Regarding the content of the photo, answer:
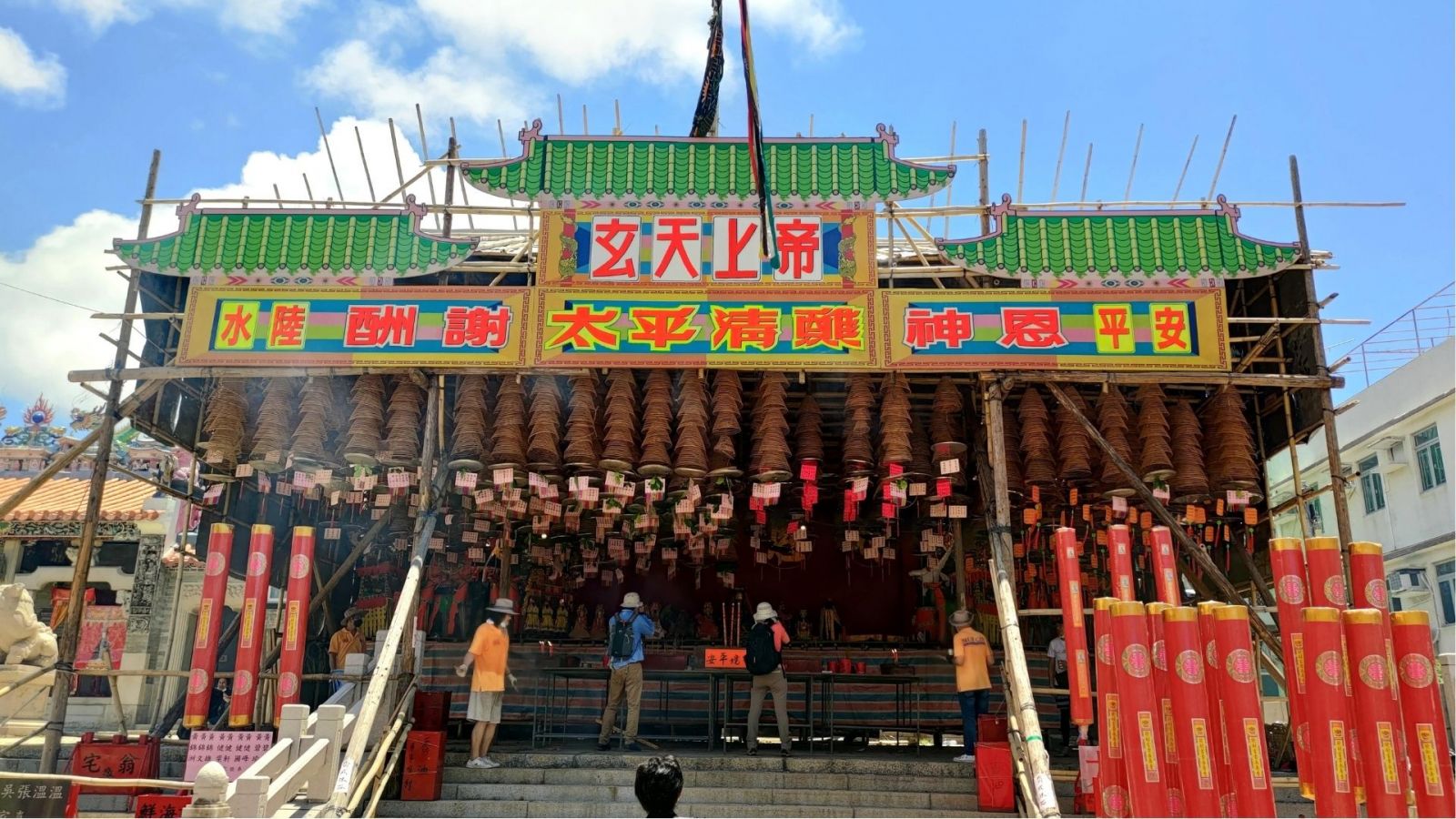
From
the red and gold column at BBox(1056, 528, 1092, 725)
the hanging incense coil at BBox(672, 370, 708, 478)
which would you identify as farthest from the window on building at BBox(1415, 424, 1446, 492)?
the hanging incense coil at BBox(672, 370, 708, 478)

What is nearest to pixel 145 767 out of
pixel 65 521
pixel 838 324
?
pixel 838 324

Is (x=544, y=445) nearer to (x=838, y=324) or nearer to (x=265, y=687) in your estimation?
(x=838, y=324)

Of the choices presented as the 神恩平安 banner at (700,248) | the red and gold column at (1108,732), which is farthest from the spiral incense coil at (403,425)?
the red and gold column at (1108,732)

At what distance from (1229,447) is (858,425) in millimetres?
3770

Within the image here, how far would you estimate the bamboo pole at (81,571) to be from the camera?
31.2ft

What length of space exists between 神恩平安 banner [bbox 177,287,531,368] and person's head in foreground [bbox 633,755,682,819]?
6729mm

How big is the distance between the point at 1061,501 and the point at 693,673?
4.71 m

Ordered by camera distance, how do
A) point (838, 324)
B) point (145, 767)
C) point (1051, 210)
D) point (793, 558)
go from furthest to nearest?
point (793, 558) → point (1051, 210) → point (838, 324) → point (145, 767)

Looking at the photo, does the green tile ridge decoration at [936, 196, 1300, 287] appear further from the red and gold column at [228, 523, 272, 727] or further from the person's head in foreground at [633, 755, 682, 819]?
the person's head in foreground at [633, 755, 682, 819]

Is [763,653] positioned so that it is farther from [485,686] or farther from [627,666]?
[485,686]

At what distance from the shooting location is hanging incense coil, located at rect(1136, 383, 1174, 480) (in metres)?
10.6

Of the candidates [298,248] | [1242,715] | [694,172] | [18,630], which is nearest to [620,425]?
[694,172]

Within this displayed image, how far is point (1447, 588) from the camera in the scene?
17.4 m

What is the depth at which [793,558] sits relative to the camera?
16.6m
